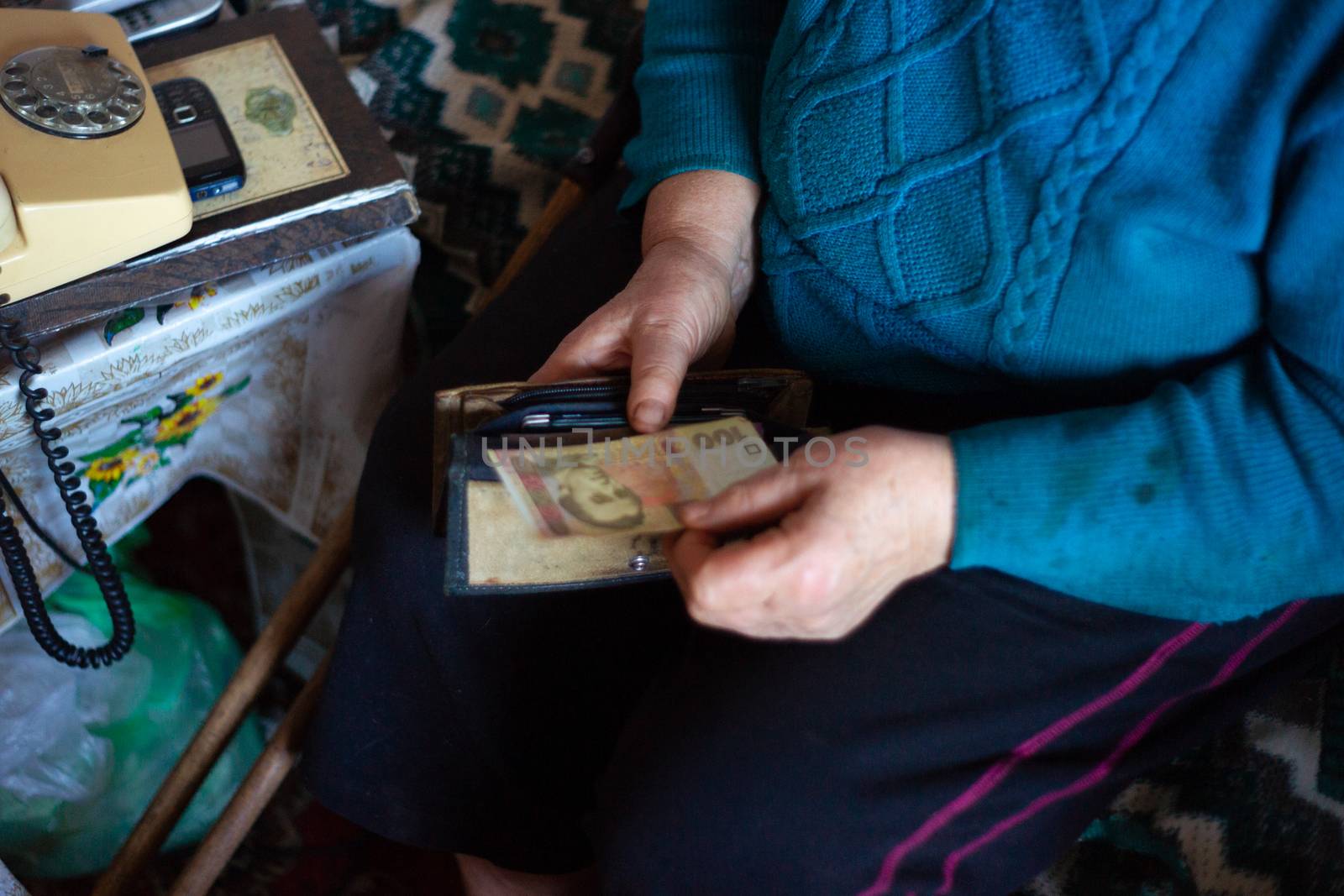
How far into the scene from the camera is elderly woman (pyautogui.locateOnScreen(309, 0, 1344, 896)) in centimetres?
62

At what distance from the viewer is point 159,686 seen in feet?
3.98

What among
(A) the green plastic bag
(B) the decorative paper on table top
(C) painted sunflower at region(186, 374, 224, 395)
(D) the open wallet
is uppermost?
(B) the decorative paper on table top

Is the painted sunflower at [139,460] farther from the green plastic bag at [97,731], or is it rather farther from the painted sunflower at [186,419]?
the green plastic bag at [97,731]

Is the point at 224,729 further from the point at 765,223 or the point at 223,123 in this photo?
the point at 765,223

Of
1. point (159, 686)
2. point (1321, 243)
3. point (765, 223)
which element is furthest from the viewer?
point (159, 686)

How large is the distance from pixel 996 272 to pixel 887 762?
0.34 metres

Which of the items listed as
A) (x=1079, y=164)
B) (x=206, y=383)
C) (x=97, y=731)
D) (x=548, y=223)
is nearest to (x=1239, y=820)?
(x=1079, y=164)

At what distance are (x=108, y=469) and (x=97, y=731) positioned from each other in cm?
36

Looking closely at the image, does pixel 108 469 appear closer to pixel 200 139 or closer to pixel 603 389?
pixel 200 139

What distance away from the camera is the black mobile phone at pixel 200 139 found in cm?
85

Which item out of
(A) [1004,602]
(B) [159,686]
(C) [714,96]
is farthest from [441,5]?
(A) [1004,602]

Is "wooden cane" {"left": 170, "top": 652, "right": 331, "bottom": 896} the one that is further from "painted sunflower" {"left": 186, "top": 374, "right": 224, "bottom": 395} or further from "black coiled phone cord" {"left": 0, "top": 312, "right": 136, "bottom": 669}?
"painted sunflower" {"left": 186, "top": 374, "right": 224, "bottom": 395}

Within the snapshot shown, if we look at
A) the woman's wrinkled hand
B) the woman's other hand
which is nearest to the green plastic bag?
the woman's other hand

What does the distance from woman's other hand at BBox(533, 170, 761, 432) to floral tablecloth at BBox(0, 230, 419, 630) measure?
0.27 meters
